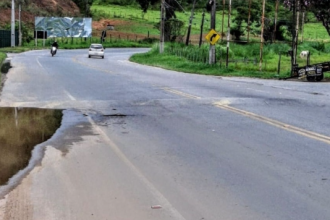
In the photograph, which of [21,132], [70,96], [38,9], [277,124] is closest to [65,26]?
[38,9]

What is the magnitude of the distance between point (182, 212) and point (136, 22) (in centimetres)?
9419

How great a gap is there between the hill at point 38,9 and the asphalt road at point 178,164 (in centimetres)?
7376

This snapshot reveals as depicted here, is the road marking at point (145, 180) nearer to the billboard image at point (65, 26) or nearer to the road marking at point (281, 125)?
the road marking at point (281, 125)

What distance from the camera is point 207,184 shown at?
7363 mm

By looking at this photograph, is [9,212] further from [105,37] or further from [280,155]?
[105,37]

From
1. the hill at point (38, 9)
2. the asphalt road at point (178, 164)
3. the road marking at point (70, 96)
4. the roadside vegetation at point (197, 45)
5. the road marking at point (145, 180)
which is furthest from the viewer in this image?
the hill at point (38, 9)

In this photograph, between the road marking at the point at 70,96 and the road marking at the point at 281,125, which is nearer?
the road marking at the point at 281,125

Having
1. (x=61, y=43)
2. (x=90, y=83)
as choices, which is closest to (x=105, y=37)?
(x=61, y=43)

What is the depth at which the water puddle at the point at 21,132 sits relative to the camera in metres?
8.58

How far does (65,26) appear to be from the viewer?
264 ft

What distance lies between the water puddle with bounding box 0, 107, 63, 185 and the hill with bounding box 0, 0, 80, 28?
72854 mm

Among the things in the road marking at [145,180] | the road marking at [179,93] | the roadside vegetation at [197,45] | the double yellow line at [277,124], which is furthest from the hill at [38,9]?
the road marking at [145,180]

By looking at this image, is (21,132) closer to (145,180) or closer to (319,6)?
(145,180)

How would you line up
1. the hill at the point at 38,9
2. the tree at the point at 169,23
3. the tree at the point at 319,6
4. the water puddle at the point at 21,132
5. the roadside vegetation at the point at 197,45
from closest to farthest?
the water puddle at the point at 21,132, the tree at the point at 319,6, the roadside vegetation at the point at 197,45, the tree at the point at 169,23, the hill at the point at 38,9
